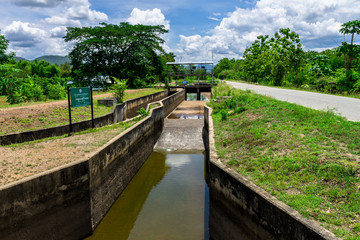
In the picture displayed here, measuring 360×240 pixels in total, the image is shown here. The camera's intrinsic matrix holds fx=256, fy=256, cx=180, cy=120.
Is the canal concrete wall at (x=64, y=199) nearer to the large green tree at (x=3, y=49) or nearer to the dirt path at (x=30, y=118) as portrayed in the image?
the dirt path at (x=30, y=118)

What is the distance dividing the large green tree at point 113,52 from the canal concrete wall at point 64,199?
1187 inches

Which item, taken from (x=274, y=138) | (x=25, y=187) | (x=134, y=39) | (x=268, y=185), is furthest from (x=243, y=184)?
(x=134, y=39)

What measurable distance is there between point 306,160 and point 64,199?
18.3 feet

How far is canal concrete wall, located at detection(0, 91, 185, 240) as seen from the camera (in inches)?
197

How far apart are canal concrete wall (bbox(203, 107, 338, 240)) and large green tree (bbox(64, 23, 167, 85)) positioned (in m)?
32.4

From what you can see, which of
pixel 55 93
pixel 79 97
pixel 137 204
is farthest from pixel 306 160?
pixel 55 93

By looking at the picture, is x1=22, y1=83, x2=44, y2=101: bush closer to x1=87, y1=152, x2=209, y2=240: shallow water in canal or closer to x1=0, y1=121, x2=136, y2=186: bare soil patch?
x1=0, y1=121, x2=136, y2=186: bare soil patch

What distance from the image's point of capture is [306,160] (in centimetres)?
561

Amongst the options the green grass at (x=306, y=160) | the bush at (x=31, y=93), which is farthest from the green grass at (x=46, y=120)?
the green grass at (x=306, y=160)

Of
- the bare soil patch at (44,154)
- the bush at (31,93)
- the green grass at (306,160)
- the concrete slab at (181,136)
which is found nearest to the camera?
the green grass at (306,160)

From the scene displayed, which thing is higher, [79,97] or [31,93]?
[79,97]

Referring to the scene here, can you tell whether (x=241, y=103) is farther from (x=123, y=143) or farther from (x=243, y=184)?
(x=243, y=184)

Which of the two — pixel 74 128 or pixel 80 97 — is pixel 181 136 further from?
pixel 80 97

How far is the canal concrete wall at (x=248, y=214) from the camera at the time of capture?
382 centimetres
